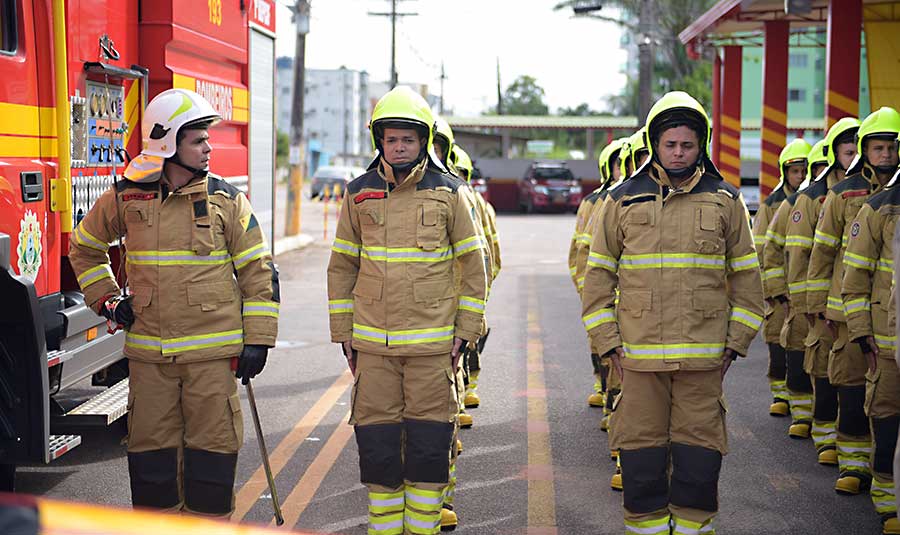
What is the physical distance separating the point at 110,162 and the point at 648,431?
132 inches

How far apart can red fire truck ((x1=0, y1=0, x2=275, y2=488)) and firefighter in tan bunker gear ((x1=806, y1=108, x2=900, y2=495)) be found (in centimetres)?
400

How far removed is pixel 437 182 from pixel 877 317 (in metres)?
2.49

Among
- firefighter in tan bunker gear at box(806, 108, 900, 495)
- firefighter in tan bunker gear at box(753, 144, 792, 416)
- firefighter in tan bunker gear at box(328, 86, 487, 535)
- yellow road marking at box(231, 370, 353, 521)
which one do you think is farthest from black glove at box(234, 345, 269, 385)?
firefighter in tan bunker gear at box(753, 144, 792, 416)

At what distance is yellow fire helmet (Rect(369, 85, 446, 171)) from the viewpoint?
17.4 ft

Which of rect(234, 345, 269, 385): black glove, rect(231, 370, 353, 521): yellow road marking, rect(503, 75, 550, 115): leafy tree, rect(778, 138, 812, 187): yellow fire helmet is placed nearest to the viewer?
rect(234, 345, 269, 385): black glove

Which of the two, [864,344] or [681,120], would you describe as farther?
[864,344]

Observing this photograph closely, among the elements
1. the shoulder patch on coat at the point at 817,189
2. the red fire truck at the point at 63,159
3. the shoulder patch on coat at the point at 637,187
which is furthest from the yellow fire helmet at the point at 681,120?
the red fire truck at the point at 63,159

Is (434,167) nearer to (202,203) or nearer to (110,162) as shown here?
(202,203)

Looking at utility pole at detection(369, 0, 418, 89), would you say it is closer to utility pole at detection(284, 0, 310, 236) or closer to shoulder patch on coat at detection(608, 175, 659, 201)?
utility pole at detection(284, 0, 310, 236)

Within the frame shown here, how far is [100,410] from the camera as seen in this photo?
604 centimetres

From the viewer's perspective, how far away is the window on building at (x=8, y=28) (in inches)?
210

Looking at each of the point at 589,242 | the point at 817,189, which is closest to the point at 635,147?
the point at 589,242

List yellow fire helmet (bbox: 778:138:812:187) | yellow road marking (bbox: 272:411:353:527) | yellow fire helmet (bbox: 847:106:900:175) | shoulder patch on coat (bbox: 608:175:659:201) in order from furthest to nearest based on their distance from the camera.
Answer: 1. yellow fire helmet (bbox: 778:138:812:187)
2. yellow fire helmet (bbox: 847:106:900:175)
3. yellow road marking (bbox: 272:411:353:527)
4. shoulder patch on coat (bbox: 608:175:659:201)

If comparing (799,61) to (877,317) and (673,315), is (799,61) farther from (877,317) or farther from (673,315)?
(673,315)
